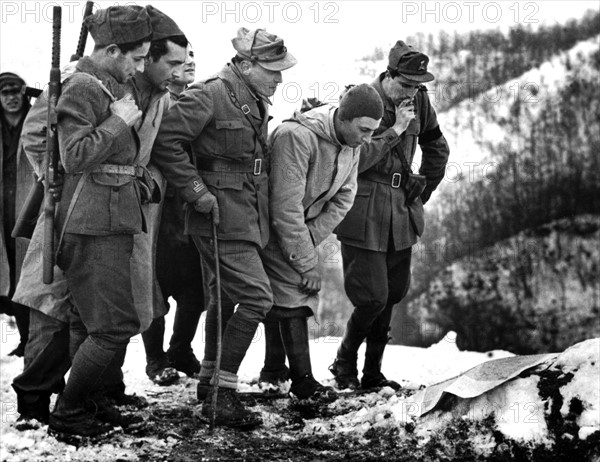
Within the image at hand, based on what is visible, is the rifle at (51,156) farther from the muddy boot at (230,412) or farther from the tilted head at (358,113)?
the tilted head at (358,113)

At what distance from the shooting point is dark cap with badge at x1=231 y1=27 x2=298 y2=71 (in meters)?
4.57

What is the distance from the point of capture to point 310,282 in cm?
491

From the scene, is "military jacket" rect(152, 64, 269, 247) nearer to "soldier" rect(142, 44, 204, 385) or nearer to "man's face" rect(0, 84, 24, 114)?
"soldier" rect(142, 44, 204, 385)

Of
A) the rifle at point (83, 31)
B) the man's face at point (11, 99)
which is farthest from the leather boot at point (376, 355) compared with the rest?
the man's face at point (11, 99)

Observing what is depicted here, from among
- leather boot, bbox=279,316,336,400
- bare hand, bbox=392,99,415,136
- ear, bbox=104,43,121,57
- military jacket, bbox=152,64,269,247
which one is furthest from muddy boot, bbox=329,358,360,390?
ear, bbox=104,43,121,57

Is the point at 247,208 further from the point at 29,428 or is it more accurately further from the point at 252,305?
the point at 29,428

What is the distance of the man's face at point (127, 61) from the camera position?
13.3 feet

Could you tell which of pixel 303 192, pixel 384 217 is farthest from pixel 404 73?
pixel 303 192

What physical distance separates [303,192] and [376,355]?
1373 mm

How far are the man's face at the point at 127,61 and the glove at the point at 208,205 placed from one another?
70 cm

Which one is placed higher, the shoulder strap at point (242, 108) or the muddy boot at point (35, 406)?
the shoulder strap at point (242, 108)

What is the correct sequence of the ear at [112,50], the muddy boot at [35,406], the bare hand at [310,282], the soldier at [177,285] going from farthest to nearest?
the soldier at [177,285] → the bare hand at [310,282] → the muddy boot at [35,406] → the ear at [112,50]

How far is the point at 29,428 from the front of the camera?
4.20 metres

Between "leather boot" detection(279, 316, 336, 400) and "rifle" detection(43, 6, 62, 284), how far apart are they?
1439 millimetres
